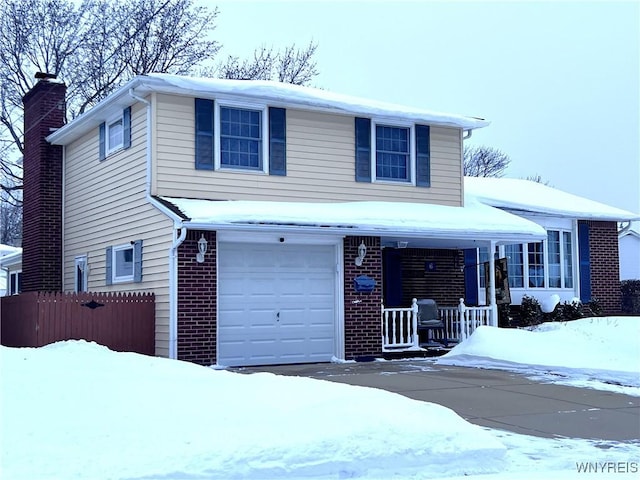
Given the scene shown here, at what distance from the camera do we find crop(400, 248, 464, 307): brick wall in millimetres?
18484

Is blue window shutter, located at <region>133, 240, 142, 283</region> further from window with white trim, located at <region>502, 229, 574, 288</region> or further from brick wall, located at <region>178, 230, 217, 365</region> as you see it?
window with white trim, located at <region>502, 229, 574, 288</region>

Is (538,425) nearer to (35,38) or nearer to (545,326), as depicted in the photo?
(545,326)

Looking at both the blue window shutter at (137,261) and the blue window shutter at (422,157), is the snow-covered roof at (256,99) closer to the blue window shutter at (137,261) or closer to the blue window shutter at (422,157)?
the blue window shutter at (422,157)

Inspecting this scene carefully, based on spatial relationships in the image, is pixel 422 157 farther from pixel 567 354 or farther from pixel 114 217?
pixel 114 217

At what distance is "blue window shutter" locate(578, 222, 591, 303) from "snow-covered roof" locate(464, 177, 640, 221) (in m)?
0.40

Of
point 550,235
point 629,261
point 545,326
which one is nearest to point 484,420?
point 545,326

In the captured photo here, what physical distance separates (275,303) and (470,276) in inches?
240

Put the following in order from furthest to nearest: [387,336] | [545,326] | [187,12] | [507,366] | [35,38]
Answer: [187,12] < [35,38] < [545,326] < [387,336] < [507,366]

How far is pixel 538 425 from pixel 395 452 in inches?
112

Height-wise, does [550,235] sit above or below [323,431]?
above

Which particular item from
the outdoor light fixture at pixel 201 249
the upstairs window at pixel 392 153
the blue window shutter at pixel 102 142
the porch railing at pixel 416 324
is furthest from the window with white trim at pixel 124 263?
the porch railing at pixel 416 324

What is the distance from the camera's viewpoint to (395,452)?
258 inches

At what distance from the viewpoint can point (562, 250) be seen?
71.4ft

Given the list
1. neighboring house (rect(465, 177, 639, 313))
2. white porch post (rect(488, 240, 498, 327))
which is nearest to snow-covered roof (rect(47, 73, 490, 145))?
white porch post (rect(488, 240, 498, 327))
